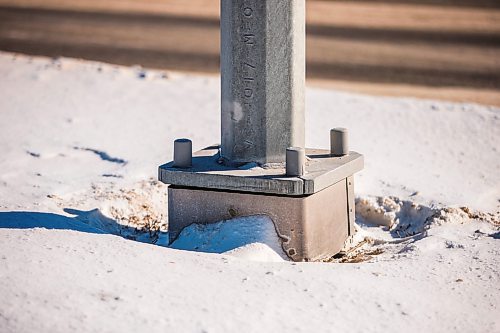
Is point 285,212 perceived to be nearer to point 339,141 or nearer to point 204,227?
point 204,227

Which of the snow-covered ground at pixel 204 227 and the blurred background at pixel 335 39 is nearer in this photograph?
the snow-covered ground at pixel 204 227

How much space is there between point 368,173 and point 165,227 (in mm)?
1630

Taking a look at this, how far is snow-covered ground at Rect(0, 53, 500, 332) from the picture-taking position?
4.90 meters

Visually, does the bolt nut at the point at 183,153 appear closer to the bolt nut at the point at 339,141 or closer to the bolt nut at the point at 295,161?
the bolt nut at the point at 295,161

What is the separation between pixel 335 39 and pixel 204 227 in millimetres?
9133

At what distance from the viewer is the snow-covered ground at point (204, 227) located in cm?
490

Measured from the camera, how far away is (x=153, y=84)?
32.2ft

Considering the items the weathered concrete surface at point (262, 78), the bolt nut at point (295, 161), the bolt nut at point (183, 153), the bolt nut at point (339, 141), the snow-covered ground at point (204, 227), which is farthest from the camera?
the bolt nut at point (339, 141)

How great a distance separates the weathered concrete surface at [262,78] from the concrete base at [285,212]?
0.29 m

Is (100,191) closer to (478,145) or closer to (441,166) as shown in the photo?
(441,166)

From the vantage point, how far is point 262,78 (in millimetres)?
5957

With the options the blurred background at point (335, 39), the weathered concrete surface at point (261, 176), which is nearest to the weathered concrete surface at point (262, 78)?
the weathered concrete surface at point (261, 176)

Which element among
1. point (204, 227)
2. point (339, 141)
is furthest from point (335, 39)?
point (204, 227)

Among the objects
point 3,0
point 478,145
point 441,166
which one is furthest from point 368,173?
point 3,0
